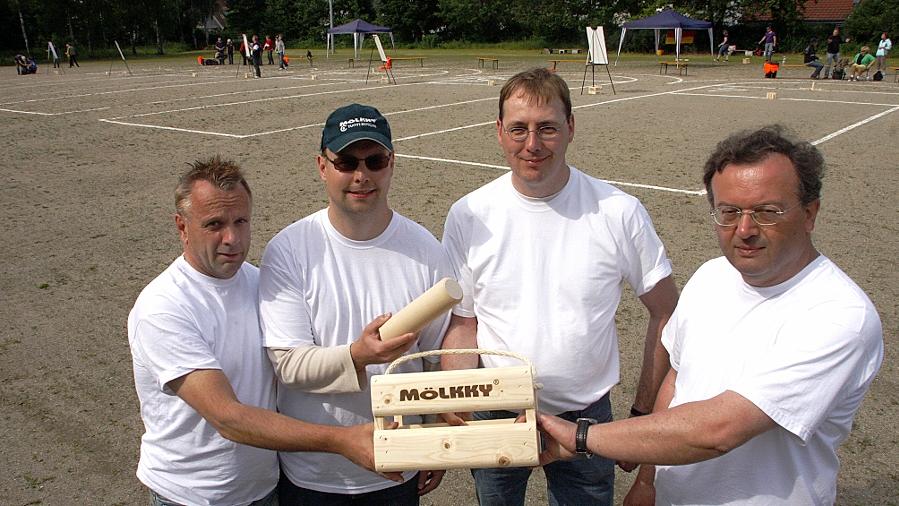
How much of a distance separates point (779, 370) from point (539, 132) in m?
1.26

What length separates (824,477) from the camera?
7.41 ft

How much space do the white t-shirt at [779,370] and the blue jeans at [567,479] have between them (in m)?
0.43

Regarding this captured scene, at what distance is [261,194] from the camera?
10.9 m

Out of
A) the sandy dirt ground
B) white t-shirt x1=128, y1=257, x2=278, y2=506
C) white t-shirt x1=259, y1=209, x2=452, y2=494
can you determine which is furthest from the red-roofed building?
white t-shirt x1=128, y1=257, x2=278, y2=506

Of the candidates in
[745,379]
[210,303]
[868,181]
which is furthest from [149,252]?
[868,181]

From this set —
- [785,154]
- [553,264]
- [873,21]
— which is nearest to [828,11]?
[873,21]

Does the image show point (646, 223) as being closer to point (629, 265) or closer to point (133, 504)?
point (629, 265)

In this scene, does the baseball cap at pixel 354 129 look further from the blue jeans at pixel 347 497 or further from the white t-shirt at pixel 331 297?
the blue jeans at pixel 347 497

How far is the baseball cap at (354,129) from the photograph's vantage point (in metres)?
2.60

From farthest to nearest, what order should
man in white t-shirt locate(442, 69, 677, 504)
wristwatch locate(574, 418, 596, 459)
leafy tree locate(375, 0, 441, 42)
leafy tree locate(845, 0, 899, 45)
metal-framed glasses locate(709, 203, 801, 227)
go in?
leafy tree locate(375, 0, 441, 42)
leafy tree locate(845, 0, 899, 45)
man in white t-shirt locate(442, 69, 677, 504)
wristwatch locate(574, 418, 596, 459)
metal-framed glasses locate(709, 203, 801, 227)

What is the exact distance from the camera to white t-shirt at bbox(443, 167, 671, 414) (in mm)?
2873

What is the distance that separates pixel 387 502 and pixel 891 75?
35.4m

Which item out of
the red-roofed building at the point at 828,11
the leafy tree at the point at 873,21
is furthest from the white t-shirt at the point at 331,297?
the red-roofed building at the point at 828,11

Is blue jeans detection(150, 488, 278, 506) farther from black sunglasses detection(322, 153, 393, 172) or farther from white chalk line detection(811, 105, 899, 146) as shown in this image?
white chalk line detection(811, 105, 899, 146)
